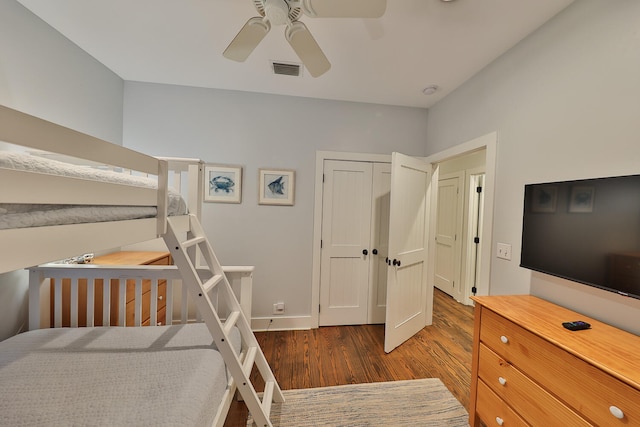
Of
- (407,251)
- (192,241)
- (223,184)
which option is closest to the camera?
(192,241)

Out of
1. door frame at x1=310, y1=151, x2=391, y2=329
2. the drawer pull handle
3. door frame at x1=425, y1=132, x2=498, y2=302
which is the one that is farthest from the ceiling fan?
the drawer pull handle

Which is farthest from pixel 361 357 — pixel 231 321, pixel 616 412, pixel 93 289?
pixel 93 289

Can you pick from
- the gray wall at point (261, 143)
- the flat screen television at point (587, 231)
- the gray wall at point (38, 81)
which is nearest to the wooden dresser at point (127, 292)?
the gray wall at point (38, 81)

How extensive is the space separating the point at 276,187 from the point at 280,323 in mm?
1520

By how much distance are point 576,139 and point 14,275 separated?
3.63m

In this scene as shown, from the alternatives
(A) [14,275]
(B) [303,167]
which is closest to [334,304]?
(B) [303,167]

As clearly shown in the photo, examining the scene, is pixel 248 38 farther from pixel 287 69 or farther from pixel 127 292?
pixel 127 292

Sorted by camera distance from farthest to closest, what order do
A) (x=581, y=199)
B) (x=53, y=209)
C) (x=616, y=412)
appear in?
(x=581, y=199) < (x=616, y=412) < (x=53, y=209)

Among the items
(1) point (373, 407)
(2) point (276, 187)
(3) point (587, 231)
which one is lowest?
(1) point (373, 407)

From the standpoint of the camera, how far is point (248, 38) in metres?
1.37

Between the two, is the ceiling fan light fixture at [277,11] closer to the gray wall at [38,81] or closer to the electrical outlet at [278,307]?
the gray wall at [38,81]

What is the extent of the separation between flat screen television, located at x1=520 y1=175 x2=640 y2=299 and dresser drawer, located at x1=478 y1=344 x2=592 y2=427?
0.55 meters

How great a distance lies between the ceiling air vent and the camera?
2117 mm

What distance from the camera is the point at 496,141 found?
6.22 ft
